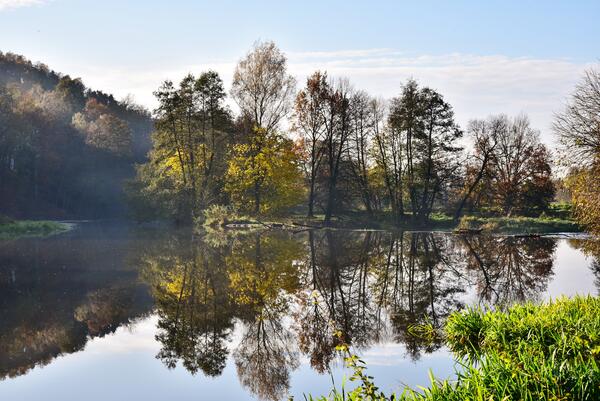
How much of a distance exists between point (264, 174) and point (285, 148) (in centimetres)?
257

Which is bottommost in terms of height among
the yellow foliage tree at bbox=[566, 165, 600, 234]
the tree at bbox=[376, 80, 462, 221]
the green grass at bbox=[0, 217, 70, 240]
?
the green grass at bbox=[0, 217, 70, 240]

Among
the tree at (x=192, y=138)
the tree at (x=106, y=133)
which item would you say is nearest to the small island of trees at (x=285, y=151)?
the tree at (x=192, y=138)

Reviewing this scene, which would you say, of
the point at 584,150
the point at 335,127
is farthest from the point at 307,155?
the point at 584,150

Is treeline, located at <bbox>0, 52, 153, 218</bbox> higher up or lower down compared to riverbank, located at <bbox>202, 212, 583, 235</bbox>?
higher up

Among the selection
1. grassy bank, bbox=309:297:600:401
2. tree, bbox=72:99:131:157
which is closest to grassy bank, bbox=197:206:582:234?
grassy bank, bbox=309:297:600:401

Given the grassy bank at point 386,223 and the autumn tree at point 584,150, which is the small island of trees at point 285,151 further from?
the autumn tree at point 584,150

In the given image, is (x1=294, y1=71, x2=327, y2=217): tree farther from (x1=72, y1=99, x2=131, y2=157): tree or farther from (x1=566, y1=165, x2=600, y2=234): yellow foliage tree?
(x1=72, y1=99, x2=131, y2=157): tree

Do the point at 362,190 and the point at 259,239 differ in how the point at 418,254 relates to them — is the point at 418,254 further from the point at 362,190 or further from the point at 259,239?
the point at 362,190

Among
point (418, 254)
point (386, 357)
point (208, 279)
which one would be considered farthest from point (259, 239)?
point (386, 357)

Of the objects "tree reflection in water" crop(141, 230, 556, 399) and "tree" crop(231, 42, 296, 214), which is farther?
"tree" crop(231, 42, 296, 214)

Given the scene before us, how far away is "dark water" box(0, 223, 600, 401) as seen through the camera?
9.05 meters

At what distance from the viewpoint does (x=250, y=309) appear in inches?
554

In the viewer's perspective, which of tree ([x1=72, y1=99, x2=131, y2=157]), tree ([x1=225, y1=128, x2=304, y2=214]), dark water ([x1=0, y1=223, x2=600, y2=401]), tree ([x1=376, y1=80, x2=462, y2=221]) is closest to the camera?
dark water ([x1=0, y1=223, x2=600, y2=401])

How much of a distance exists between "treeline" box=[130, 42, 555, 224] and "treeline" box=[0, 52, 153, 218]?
15.4 meters
